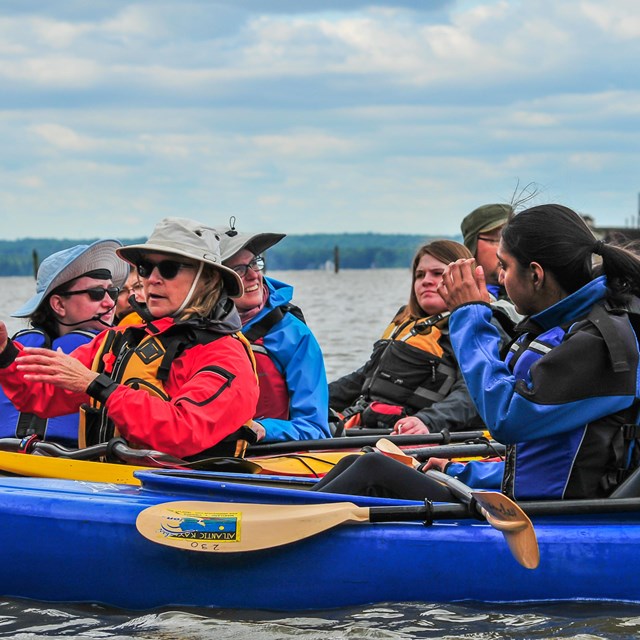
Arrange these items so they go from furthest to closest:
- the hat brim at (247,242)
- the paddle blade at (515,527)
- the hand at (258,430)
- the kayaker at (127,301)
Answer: the kayaker at (127,301) < the hat brim at (247,242) < the hand at (258,430) < the paddle blade at (515,527)

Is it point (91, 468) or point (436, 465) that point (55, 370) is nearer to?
point (91, 468)

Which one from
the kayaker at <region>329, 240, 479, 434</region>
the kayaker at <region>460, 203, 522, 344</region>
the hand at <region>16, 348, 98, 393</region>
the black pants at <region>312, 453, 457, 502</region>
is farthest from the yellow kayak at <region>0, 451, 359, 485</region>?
the kayaker at <region>460, 203, 522, 344</region>

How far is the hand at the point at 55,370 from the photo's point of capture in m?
4.39

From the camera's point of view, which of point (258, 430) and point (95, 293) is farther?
point (95, 293)

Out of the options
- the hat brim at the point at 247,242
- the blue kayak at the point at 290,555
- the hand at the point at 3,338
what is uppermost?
the hat brim at the point at 247,242

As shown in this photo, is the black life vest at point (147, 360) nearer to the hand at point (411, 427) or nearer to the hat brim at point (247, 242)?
the hat brim at point (247, 242)

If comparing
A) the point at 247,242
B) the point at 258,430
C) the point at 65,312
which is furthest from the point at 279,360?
the point at 65,312

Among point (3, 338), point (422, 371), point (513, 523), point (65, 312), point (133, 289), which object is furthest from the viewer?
point (422, 371)

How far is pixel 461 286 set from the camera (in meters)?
4.18

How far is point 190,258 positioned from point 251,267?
116cm

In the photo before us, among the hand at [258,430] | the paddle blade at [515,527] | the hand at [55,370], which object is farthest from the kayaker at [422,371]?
the paddle blade at [515,527]

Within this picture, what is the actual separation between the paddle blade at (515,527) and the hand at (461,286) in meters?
0.71

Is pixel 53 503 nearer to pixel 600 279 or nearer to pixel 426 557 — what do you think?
pixel 426 557

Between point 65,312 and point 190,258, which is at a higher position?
point 190,258
